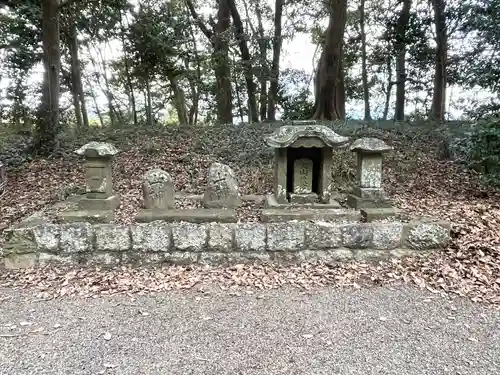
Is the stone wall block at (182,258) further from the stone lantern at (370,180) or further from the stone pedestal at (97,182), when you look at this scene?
the stone lantern at (370,180)

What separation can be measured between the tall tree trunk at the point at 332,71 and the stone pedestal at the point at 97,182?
6862 mm

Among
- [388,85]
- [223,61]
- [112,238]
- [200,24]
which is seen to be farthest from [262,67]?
[112,238]

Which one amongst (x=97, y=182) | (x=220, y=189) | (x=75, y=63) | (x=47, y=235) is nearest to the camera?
(x=47, y=235)

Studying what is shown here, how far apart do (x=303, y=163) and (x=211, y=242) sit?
149 centimetres

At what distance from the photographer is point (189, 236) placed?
398cm

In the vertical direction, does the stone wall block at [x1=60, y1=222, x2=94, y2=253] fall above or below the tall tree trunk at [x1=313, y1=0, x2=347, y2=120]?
below

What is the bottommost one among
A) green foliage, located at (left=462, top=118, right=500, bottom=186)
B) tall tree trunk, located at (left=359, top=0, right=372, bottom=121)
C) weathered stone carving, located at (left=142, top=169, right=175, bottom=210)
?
weathered stone carving, located at (left=142, top=169, right=175, bottom=210)

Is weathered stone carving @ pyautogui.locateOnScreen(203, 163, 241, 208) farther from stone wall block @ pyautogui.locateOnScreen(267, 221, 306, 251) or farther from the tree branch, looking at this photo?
the tree branch

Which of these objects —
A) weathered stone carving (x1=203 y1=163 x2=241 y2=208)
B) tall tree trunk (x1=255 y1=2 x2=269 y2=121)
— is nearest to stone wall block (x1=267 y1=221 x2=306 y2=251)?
weathered stone carving (x1=203 y1=163 x2=241 y2=208)

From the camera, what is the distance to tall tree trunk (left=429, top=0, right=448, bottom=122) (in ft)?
29.9

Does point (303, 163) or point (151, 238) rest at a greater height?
point (303, 163)

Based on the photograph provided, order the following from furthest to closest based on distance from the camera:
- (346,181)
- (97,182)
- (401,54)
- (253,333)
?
(401,54) < (346,181) < (97,182) < (253,333)

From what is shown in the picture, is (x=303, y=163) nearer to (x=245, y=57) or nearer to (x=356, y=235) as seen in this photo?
(x=356, y=235)

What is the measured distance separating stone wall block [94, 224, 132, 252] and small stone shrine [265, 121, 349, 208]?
1.67 m
